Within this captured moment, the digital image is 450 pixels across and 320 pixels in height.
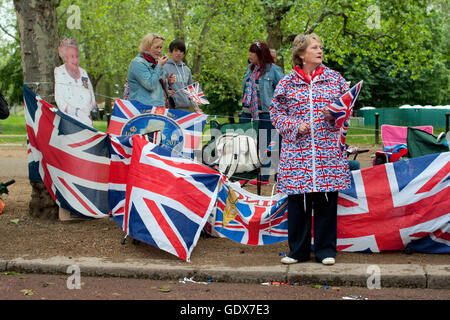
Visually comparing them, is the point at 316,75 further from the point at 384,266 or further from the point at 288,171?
the point at 384,266

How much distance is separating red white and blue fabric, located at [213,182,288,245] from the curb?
0.73 meters

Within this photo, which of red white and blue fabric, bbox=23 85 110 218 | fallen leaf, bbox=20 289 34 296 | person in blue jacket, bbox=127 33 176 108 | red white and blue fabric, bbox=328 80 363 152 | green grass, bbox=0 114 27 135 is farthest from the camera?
green grass, bbox=0 114 27 135

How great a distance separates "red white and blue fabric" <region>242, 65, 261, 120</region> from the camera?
913cm

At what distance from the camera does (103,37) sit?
1155 inches

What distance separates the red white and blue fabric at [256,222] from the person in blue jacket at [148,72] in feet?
5.87

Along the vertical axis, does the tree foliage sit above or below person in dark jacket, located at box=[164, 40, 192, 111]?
above

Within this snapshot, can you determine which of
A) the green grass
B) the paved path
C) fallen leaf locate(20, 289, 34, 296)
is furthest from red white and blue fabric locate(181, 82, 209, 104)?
the green grass

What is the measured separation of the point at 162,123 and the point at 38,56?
159 cm

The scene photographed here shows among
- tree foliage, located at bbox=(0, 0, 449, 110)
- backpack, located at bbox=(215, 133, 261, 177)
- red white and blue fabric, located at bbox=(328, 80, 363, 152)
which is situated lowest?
backpack, located at bbox=(215, 133, 261, 177)

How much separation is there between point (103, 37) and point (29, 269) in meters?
25.2

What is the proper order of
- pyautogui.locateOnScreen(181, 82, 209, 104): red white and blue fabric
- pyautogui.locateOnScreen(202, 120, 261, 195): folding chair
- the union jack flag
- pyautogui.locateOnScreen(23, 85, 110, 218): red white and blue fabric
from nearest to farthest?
pyautogui.locateOnScreen(23, 85, 110, 218): red white and blue fabric
the union jack flag
pyautogui.locateOnScreen(202, 120, 261, 195): folding chair
pyautogui.locateOnScreen(181, 82, 209, 104): red white and blue fabric

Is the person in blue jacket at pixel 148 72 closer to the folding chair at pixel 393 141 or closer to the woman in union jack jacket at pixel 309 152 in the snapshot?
the woman in union jack jacket at pixel 309 152

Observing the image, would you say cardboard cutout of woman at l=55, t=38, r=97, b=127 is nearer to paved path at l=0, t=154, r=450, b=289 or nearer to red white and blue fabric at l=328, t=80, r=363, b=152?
paved path at l=0, t=154, r=450, b=289
